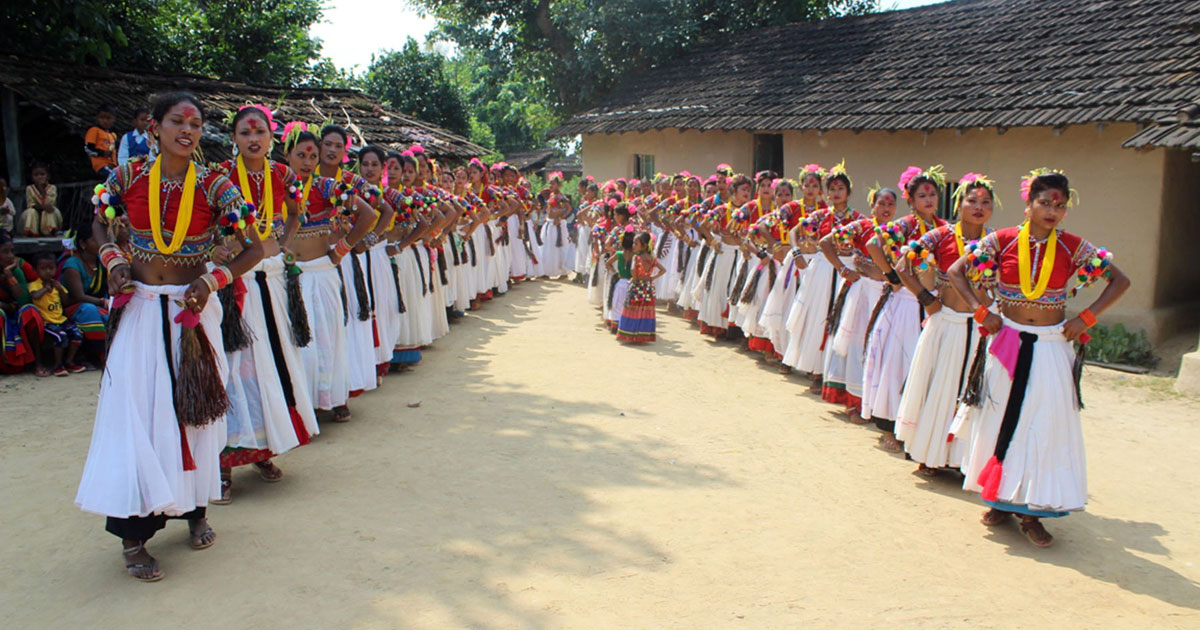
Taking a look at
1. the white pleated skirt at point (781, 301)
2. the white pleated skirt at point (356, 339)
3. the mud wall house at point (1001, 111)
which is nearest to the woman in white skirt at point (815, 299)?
the white pleated skirt at point (781, 301)

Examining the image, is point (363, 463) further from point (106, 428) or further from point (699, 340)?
point (699, 340)

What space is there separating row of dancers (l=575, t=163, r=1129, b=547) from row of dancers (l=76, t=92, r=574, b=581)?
12.2ft

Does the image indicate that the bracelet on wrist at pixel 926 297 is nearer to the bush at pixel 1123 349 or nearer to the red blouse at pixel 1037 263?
the red blouse at pixel 1037 263

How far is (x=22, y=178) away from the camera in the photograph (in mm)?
11523

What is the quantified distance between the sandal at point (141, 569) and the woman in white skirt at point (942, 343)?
4473 mm

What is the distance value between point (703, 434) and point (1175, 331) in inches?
276

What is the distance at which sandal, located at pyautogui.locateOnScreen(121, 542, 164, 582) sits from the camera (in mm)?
4043

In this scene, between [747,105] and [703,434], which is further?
[747,105]

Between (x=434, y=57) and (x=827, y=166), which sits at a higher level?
(x=434, y=57)

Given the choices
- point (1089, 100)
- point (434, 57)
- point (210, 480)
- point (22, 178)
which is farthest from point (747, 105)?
point (434, 57)

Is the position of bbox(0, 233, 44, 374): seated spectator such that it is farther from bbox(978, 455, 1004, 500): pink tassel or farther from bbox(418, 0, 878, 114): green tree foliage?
bbox(418, 0, 878, 114): green tree foliage

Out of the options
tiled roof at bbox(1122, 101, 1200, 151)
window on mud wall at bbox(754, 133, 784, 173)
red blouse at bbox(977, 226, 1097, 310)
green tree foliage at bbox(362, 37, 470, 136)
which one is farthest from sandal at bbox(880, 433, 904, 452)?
green tree foliage at bbox(362, 37, 470, 136)

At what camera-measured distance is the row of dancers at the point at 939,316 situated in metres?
4.76

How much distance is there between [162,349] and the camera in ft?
13.7
